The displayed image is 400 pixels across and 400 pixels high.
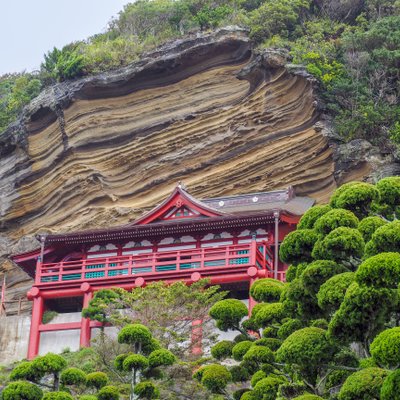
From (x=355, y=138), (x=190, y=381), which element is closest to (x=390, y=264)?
(x=190, y=381)

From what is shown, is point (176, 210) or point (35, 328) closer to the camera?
point (35, 328)

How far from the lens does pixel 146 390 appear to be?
22125mm

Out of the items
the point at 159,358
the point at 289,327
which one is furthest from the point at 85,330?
the point at 289,327

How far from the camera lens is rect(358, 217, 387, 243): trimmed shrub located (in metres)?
19.0

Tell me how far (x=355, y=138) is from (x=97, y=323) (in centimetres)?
1369

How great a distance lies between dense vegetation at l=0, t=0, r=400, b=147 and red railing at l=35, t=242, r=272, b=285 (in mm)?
9146

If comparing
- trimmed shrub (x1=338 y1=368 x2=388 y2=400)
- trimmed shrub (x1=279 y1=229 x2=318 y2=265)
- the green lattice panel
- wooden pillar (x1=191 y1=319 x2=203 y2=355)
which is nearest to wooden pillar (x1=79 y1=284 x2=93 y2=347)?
the green lattice panel

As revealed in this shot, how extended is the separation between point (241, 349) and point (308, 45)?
26031mm

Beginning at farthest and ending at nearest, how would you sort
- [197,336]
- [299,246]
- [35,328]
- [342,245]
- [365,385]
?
1. [35,328]
2. [197,336]
3. [299,246]
4. [342,245]
5. [365,385]

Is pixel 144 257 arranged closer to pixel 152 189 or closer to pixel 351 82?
pixel 152 189

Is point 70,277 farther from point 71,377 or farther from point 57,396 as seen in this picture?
point 57,396

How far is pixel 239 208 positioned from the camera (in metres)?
37.7

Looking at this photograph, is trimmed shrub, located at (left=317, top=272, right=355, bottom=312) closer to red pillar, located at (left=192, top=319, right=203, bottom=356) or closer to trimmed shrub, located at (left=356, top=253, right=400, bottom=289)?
trimmed shrub, located at (left=356, top=253, right=400, bottom=289)

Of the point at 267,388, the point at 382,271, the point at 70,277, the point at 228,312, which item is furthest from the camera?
the point at 70,277
